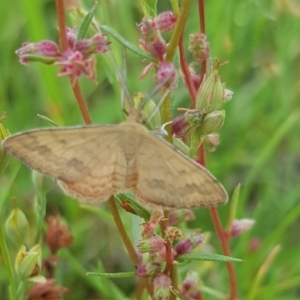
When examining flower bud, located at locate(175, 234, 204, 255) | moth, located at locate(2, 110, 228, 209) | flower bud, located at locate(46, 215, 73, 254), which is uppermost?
moth, located at locate(2, 110, 228, 209)

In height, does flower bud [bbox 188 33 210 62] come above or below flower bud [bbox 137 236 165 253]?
above

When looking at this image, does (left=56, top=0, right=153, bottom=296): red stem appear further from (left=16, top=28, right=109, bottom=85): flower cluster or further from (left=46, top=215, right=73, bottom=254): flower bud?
(left=46, top=215, right=73, bottom=254): flower bud

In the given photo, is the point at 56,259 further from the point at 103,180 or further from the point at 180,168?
the point at 180,168

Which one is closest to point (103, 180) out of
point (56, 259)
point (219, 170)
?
point (56, 259)

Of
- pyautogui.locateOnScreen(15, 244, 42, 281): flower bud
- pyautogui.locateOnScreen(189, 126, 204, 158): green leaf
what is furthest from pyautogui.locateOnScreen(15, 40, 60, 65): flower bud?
pyautogui.locateOnScreen(15, 244, 42, 281): flower bud

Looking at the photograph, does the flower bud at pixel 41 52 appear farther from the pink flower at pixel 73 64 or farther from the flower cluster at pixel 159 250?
the flower cluster at pixel 159 250

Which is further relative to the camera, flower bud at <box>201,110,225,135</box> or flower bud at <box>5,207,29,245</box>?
flower bud at <box>5,207,29,245</box>

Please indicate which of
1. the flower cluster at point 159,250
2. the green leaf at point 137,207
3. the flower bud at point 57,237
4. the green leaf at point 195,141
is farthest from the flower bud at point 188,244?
the flower bud at point 57,237
